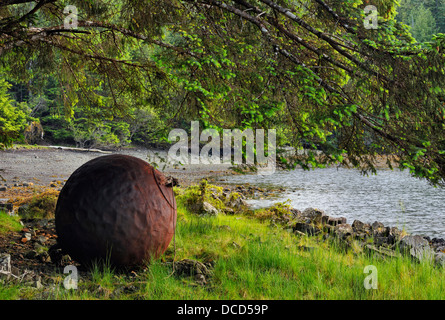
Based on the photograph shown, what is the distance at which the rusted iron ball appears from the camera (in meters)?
4.39

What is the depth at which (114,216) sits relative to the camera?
14.4 ft

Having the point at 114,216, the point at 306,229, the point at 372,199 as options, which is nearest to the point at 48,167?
the point at 372,199

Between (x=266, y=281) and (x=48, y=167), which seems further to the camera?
(x=48, y=167)

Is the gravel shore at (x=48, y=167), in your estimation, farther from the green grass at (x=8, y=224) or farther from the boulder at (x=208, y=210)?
the green grass at (x=8, y=224)

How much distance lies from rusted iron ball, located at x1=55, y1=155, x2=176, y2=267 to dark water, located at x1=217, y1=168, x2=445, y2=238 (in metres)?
8.75

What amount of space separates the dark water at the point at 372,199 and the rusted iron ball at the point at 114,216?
8747mm

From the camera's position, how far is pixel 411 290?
3.91m

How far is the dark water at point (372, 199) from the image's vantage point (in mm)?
12617

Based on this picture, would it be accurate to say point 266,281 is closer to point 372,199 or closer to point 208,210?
point 208,210

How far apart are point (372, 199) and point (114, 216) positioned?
15.2 m

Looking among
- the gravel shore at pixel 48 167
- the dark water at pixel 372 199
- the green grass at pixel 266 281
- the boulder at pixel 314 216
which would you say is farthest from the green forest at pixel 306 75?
the gravel shore at pixel 48 167

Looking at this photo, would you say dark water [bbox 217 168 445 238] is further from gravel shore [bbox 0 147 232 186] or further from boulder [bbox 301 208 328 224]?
gravel shore [bbox 0 147 232 186]

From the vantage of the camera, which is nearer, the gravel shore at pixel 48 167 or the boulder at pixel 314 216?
the boulder at pixel 314 216

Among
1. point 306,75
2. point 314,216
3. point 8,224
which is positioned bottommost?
point 314,216
